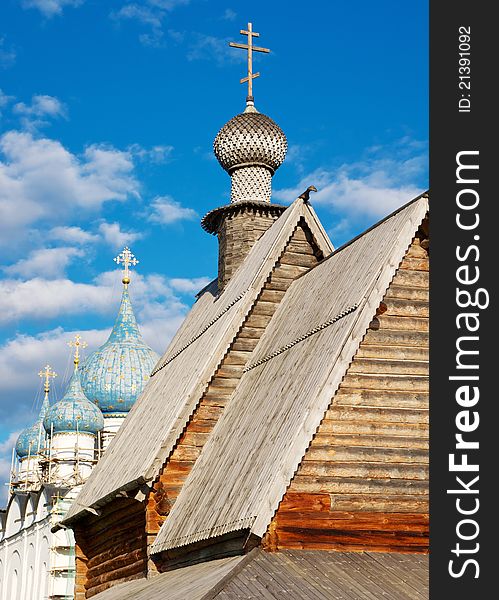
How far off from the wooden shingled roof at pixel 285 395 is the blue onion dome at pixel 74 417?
29.0 meters

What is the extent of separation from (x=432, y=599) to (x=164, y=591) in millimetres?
4621

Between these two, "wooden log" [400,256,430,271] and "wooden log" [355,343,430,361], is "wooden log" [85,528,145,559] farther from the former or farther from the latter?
"wooden log" [400,256,430,271]

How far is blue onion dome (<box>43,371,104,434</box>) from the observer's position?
41438 millimetres

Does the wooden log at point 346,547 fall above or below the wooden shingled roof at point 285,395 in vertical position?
below

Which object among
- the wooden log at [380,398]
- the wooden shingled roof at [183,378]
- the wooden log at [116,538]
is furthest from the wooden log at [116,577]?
the wooden log at [380,398]

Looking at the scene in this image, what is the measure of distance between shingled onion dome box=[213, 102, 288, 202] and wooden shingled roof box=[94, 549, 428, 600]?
9.10 metres

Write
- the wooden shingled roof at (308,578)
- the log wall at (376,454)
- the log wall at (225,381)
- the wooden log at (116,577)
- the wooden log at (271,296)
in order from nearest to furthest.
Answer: the wooden shingled roof at (308,578)
the log wall at (376,454)
the log wall at (225,381)
the wooden log at (116,577)
the wooden log at (271,296)

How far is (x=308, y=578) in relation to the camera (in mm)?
9531

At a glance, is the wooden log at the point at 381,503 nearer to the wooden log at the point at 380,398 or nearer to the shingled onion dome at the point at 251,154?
the wooden log at the point at 380,398

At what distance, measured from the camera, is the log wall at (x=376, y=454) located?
10352mm

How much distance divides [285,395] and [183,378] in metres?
3.37

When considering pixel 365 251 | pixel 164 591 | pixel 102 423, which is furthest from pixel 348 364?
pixel 102 423

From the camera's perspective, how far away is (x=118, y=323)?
45969mm

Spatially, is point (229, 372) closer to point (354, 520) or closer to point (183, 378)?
point (183, 378)
